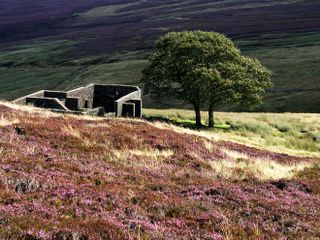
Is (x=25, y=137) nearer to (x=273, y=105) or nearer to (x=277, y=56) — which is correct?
(x=273, y=105)

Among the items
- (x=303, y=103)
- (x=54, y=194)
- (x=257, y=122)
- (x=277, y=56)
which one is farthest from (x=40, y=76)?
(x=54, y=194)

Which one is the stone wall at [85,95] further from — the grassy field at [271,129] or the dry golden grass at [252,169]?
the dry golden grass at [252,169]

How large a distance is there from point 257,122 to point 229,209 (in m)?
50.6

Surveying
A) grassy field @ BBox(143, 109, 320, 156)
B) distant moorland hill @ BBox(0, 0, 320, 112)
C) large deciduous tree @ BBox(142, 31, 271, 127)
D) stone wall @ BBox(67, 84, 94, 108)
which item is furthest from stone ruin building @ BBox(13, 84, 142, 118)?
distant moorland hill @ BBox(0, 0, 320, 112)

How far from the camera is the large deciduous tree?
186 feet

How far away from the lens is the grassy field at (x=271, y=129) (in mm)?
50594

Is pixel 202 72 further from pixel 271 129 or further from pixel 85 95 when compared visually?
pixel 85 95

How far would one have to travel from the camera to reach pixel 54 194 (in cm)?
1266

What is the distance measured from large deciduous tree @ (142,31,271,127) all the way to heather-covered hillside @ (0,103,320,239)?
31962 millimetres

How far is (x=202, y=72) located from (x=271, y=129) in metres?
12.1

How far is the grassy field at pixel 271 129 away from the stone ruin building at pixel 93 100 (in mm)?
7070

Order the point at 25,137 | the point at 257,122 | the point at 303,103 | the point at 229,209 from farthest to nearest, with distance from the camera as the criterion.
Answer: the point at 303,103, the point at 257,122, the point at 25,137, the point at 229,209

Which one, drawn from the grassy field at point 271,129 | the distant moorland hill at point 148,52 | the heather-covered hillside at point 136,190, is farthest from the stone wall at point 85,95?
the distant moorland hill at point 148,52

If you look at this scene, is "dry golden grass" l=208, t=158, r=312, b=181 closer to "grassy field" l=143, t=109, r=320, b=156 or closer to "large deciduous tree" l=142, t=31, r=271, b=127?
"grassy field" l=143, t=109, r=320, b=156
